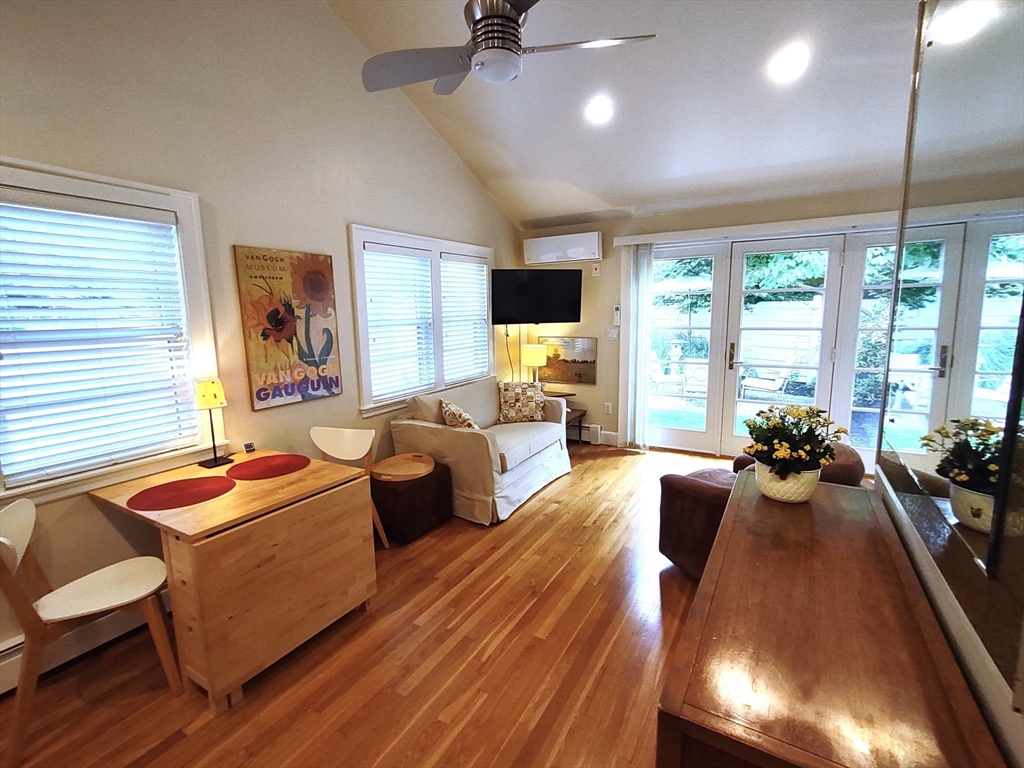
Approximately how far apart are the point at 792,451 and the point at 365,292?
2.82 metres

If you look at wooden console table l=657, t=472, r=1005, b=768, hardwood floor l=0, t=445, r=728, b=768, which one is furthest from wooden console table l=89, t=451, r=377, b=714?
wooden console table l=657, t=472, r=1005, b=768

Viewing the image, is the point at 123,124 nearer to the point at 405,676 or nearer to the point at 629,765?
the point at 405,676

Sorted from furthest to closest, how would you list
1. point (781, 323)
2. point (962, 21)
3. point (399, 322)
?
1. point (781, 323)
2. point (399, 322)
3. point (962, 21)

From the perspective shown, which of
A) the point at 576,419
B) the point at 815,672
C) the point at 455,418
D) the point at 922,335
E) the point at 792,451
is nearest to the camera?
the point at 815,672

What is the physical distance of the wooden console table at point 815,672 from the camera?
75cm

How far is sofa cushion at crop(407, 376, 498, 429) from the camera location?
141 inches

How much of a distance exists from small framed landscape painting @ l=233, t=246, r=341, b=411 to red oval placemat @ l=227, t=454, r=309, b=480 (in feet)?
1.36

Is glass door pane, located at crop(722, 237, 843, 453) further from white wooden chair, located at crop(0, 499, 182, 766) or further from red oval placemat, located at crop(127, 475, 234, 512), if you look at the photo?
white wooden chair, located at crop(0, 499, 182, 766)

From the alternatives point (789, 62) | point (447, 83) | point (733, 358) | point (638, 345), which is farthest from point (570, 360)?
point (447, 83)

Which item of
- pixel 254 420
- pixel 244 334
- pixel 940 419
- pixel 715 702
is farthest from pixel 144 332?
pixel 940 419

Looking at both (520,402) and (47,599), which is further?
(520,402)

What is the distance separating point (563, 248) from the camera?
489 centimetres

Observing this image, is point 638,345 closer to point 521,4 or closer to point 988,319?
point 521,4

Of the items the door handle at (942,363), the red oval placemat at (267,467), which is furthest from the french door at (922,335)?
the red oval placemat at (267,467)
